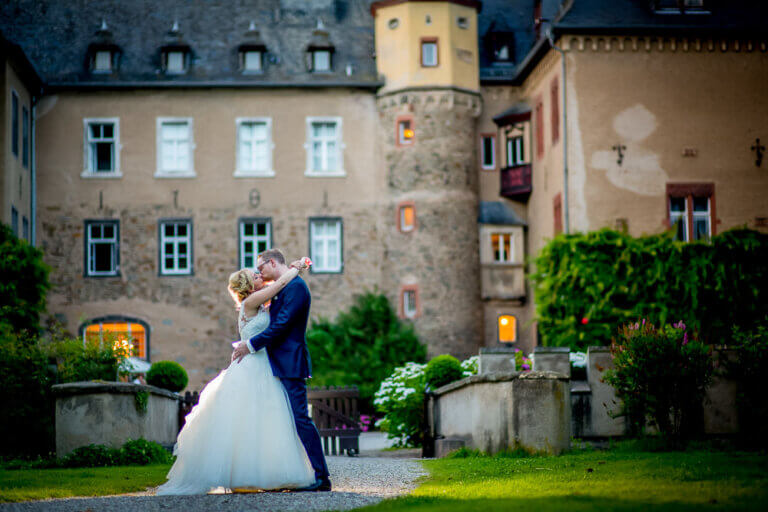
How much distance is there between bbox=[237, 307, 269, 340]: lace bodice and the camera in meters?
10.3

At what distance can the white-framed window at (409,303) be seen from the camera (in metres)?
34.9

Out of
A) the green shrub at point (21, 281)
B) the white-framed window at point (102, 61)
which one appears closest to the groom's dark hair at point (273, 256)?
the green shrub at point (21, 281)

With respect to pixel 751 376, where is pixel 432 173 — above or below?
above

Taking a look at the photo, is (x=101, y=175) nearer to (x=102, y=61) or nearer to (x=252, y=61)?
(x=102, y=61)

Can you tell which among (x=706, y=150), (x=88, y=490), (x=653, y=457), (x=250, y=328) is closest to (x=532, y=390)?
(x=653, y=457)

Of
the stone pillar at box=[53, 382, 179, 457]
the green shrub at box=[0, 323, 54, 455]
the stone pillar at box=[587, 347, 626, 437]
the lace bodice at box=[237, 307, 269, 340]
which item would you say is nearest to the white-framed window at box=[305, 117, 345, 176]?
the stone pillar at box=[587, 347, 626, 437]

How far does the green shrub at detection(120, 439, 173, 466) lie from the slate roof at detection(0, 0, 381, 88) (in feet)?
75.2

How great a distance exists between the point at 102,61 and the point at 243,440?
28.2 metres

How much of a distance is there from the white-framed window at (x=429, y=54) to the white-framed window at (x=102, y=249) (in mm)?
10454

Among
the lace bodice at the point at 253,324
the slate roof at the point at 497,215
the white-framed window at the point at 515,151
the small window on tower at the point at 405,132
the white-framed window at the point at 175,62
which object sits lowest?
the lace bodice at the point at 253,324

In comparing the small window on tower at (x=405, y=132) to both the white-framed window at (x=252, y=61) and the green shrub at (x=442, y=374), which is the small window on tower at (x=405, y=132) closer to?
the white-framed window at (x=252, y=61)

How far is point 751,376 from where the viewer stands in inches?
578

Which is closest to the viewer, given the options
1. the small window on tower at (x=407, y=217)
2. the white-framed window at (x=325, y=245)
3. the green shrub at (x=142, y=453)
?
the green shrub at (x=142, y=453)

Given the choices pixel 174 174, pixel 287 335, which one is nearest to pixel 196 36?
pixel 174 174
